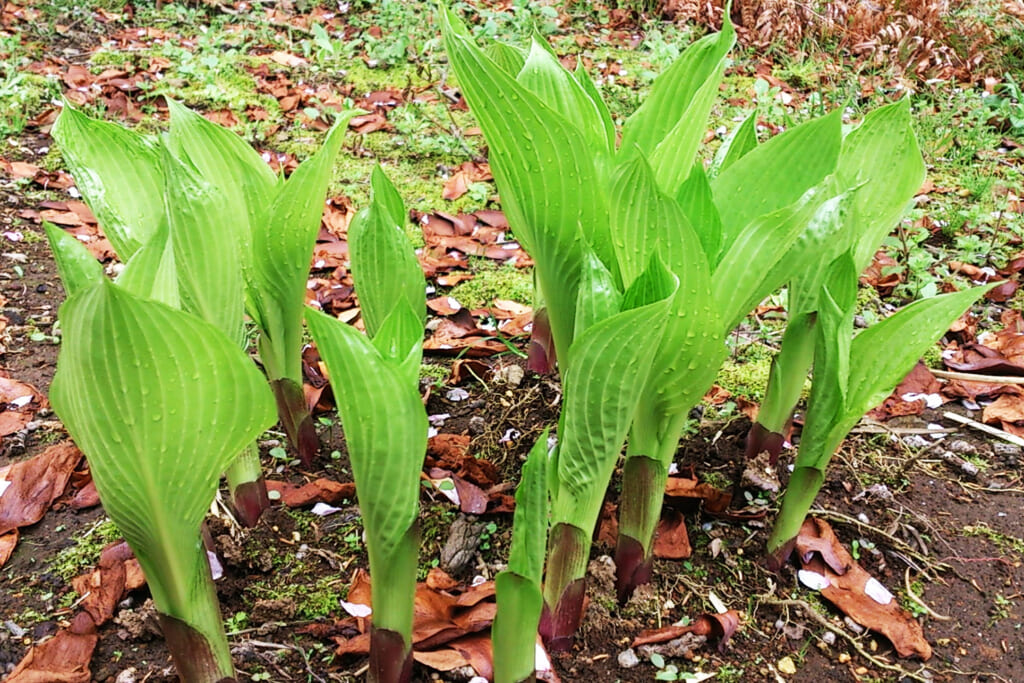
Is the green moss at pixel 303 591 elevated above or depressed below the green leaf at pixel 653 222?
below

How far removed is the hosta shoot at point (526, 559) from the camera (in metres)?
1.03

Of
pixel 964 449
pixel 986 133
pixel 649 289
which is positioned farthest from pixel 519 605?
pixel 986 133

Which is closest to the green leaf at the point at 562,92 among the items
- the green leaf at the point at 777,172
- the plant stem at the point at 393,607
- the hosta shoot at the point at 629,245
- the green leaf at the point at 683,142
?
the hosta shoot at the point at 629,245

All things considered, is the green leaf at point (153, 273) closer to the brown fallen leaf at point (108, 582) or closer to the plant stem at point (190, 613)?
the plant stem at point (190, 613)

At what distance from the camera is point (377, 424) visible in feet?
3.23

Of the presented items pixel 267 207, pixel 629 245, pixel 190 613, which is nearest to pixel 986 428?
pixel 629 245

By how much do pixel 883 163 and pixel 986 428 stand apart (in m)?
0.76

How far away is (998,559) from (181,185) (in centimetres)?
142

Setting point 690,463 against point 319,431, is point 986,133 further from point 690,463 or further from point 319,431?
point 319,431

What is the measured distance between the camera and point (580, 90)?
1.38 metres

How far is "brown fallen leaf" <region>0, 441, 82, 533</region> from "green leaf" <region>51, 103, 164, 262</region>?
0.51 metres

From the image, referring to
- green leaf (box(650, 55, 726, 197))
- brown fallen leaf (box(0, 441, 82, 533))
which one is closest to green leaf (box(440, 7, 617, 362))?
green leaf (box(650, 55, 726, 197))

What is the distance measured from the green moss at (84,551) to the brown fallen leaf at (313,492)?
26cm

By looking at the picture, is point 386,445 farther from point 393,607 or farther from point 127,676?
point 127,676
